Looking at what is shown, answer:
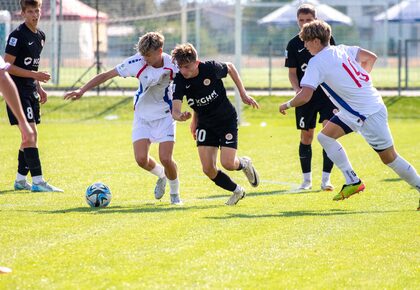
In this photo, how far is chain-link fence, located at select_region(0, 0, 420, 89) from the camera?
1094 inches

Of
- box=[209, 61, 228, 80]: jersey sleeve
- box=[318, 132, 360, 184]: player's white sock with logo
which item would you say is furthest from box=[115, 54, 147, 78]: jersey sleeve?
box=[318, 132, 360, 184]: player's white sock with logo

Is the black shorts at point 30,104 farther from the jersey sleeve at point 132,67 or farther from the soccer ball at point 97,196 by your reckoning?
the soccer ball at point 97,196

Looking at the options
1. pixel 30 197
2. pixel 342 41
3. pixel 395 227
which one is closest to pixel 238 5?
pixel 342 41

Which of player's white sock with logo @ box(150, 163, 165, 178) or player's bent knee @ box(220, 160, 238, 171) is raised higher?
player's bent knee @ box(220, 160, 238, 171)

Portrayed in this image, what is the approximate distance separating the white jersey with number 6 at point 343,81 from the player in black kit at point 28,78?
361 centimetres

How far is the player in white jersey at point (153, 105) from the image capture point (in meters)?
10.5

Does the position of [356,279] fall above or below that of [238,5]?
below

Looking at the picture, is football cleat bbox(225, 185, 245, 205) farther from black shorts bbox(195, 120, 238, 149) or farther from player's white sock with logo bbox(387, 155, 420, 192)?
player's white sock with logo bbox(387, 155, 420, 192)

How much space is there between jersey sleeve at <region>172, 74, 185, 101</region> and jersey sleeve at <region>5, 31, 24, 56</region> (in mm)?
2516

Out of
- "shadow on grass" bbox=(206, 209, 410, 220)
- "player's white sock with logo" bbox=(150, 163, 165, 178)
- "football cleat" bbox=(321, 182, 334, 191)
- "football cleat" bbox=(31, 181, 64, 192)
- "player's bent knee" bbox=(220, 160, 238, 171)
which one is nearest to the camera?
"shadow on grass" bbox=(206, 209, 410, 220)

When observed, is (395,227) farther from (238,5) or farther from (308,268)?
(238,5)

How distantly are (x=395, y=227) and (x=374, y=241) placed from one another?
0.77 m

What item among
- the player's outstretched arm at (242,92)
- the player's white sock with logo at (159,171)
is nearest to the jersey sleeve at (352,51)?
the player's outstretched arm at (242,92)

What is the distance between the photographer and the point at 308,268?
6.99m
